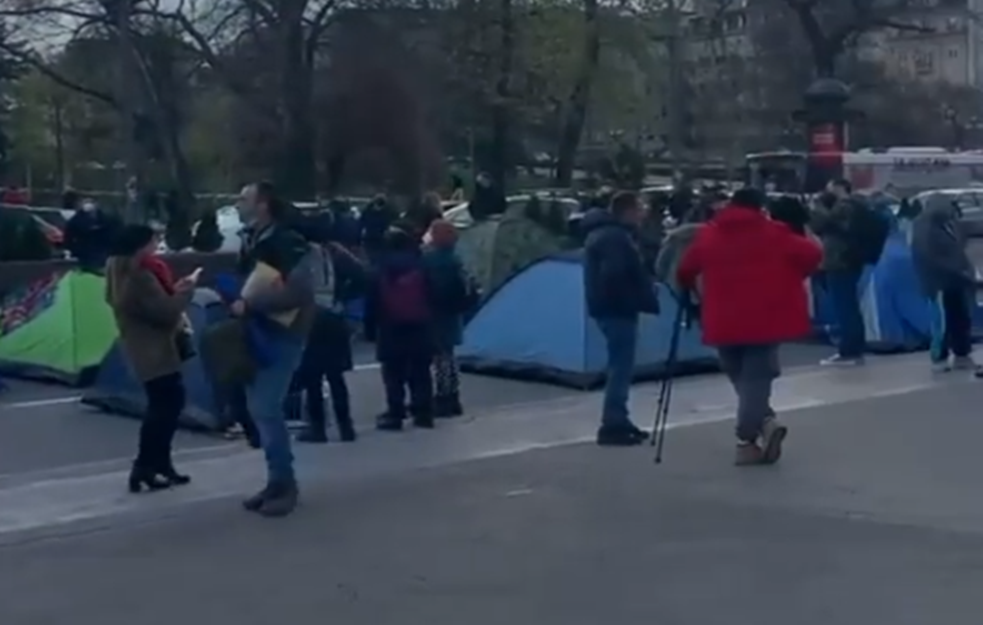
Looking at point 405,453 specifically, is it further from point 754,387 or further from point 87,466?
point 754,387

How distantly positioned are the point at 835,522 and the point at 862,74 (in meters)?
56.3

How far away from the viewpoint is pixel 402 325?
49.0 ft

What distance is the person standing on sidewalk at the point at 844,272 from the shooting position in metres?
19.3

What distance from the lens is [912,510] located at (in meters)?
Answer: 11.5

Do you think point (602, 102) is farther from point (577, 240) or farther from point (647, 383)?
point (647, 383)

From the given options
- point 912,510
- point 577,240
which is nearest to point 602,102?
point 577,240


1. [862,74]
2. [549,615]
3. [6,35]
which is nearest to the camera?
[549,615]

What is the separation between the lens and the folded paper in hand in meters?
11.3

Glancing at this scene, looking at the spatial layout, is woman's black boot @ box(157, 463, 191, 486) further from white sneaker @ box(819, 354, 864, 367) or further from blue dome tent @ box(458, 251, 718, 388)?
white sneaker @ box(819, 354, 864, 367)

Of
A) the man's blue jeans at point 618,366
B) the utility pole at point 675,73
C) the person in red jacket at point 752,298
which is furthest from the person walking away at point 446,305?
the utility pole at point 675,73

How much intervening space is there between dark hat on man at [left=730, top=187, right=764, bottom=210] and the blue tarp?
7.24 metres

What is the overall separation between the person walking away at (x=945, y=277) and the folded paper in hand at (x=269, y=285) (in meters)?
7.98

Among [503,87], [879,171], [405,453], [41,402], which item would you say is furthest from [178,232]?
[879,171]

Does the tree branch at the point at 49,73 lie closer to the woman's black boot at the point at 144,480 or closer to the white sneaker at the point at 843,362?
the white sneaker at the point at 843,362
